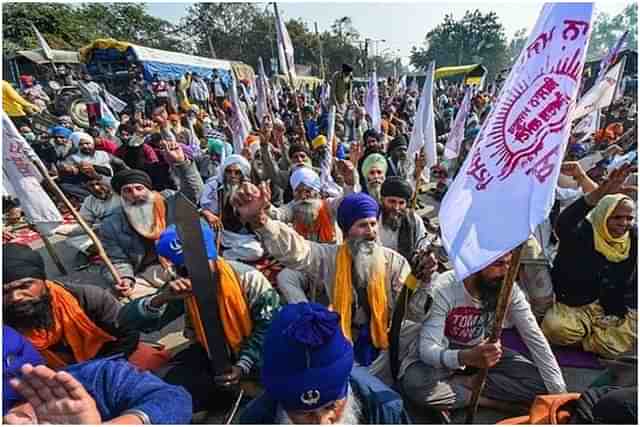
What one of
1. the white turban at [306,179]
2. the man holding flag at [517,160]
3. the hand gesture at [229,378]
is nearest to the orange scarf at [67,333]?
the hand gesture at [229,378]

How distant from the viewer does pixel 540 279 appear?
2.70m

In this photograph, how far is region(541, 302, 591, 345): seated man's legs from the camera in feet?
8.39

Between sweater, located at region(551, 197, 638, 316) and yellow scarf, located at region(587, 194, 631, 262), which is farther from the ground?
yellow scarf, located at region(587, 194, 631, 262)

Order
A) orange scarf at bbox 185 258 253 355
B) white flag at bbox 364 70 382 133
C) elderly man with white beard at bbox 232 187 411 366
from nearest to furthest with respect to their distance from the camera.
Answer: orange scarf at bbox 185 258 253 355 < elderly man with white beard at bbox 232 187 411 366 < white flag at bbox 364 70 382 133

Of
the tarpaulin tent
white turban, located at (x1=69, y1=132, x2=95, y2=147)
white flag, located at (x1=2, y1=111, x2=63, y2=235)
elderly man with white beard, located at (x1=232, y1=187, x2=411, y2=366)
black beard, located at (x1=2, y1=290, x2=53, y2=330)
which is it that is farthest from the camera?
the tarpaulin tent

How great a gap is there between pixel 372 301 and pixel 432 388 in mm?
546

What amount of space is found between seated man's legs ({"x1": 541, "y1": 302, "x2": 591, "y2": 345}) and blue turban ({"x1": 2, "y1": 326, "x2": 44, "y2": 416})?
2.98 m

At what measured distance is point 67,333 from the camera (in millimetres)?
1956

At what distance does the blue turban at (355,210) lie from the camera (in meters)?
2.31

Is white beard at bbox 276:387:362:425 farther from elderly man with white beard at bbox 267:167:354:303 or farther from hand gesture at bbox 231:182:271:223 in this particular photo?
elderly man with white beard at bbox 267:167:354:303

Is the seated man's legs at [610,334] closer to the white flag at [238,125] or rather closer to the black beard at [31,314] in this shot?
the black beard at [31,314]

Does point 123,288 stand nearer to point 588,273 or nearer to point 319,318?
point 319,318

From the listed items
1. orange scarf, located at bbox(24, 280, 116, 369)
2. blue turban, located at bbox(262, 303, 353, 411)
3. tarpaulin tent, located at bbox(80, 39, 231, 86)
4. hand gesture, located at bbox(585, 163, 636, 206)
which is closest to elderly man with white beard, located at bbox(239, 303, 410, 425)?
blue turban, located at bbox(262, 303, 353, 411)

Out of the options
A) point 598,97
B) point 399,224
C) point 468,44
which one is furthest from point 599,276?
point 468,44
